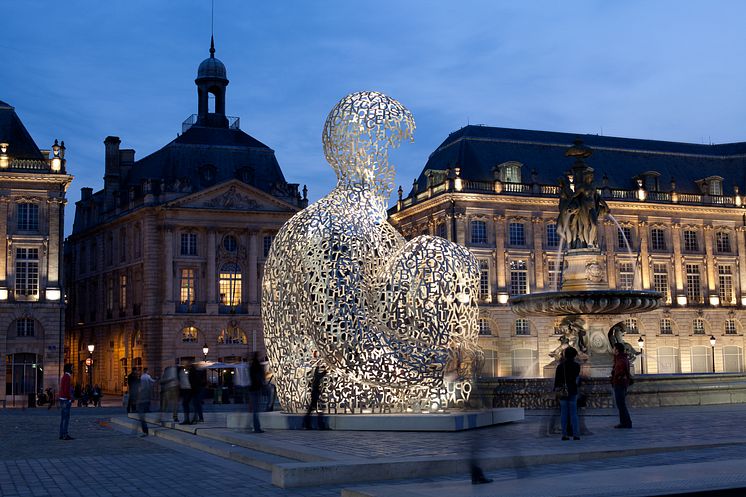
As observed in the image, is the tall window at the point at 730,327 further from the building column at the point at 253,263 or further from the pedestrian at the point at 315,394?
the pedestrian at the point at 315,394

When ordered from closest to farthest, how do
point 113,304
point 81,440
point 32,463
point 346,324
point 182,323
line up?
point 32,463
point 346,324
point 81,440
point 182,323
point 113,304

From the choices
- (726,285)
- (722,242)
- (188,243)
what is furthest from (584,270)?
(722,242)

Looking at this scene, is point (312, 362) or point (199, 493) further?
point (312, 362)

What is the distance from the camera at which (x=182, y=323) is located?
59.4m

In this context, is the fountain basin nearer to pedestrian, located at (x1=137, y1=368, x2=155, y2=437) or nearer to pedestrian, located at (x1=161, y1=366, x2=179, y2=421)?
pedestrian, located at (x1=161, y1=366, x2=179, y2=421)

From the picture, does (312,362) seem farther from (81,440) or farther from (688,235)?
(688,235)

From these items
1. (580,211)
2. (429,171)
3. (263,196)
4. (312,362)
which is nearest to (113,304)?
(263,196)

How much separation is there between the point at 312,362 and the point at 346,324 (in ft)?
4.25

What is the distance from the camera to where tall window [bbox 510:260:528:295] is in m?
61.2

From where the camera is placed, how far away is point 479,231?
60.6 meters

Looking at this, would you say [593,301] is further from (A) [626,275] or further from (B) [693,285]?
(B) [693,285]

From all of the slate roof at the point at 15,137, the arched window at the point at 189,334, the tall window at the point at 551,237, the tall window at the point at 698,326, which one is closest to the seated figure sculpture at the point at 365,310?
the slate roof at the point at 15,137

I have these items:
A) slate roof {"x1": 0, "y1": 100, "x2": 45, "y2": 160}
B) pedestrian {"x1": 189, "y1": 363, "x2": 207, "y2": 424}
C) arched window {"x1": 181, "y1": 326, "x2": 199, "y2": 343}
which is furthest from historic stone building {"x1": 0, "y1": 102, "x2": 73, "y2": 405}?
pedestrian {"x1": 189, "y1": 363, "x2": 207, "y2": 424}

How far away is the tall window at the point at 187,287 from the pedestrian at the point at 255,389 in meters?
42.2
